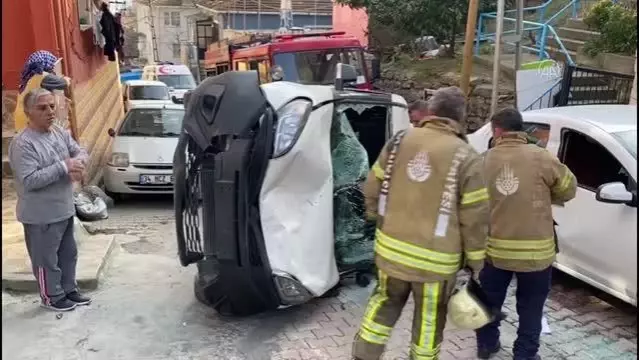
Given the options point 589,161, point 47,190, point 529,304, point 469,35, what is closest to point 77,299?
point 47,190

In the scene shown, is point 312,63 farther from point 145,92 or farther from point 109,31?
point 145,92

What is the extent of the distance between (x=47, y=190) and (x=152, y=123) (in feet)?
19.4

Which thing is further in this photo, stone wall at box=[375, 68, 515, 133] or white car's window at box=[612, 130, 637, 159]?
stone wall at box=[375, 68, 515, 133]

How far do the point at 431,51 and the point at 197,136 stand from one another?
14035 millimetres

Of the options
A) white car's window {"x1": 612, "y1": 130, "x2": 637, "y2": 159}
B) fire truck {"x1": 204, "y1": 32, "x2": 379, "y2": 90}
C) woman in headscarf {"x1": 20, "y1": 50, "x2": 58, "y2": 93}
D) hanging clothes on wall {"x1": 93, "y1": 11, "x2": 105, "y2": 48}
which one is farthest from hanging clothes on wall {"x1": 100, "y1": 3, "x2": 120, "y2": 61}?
white car's window {"x1": 612, "y1": 130, "x2": 637, "y2": 159}

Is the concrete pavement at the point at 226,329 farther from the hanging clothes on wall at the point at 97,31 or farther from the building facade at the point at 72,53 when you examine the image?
the hanging clothes on wall at the point at 97,31

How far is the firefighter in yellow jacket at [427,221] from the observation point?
3.11 metres

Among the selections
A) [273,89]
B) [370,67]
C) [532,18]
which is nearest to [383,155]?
[273,89]

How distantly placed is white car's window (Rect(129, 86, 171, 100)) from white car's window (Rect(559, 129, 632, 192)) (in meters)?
14.0

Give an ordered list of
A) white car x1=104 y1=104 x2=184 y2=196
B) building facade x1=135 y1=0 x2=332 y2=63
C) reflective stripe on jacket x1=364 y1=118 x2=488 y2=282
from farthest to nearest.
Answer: building facade x1=135 y1=0 x2=332 y2=63 < white car x1=104 y1=104 x2=184 y2=196 < reflective stripe on jacket x1=364 y1=118 x2=488 y2=282

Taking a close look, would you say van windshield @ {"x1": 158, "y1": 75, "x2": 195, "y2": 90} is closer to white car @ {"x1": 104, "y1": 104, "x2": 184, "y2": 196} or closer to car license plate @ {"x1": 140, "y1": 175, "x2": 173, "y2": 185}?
white car @ {"x1": 104, "y1": 104, "x2": 184, "y2": 196}

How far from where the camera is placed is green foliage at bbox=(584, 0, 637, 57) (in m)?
11.1

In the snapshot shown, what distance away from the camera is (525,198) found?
3557 mm

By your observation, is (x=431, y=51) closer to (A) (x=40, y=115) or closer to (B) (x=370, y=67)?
(B) (x=370, y=67)
